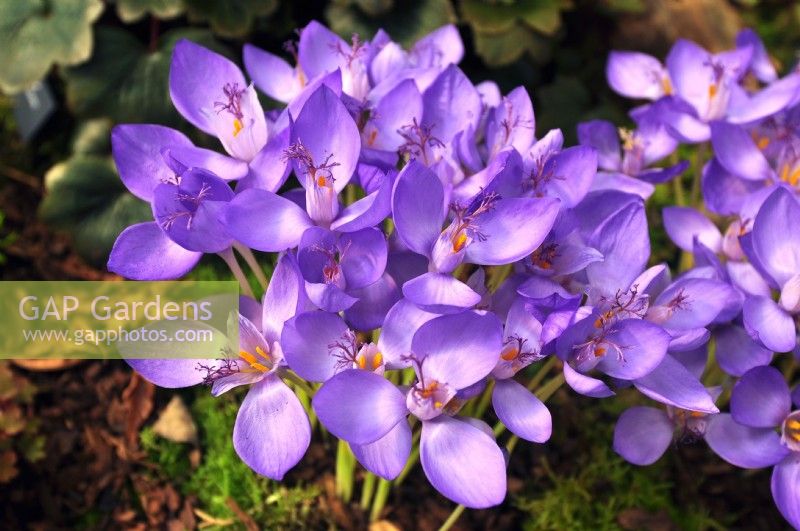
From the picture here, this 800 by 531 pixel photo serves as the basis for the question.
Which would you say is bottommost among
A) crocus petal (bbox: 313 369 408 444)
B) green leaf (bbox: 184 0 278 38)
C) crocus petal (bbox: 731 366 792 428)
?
crocus petal (bbox: 731 366 792 428)

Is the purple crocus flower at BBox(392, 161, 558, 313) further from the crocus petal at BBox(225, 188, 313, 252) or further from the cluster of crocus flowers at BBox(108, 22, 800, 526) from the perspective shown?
the crocus petal at BBox(225, 188, 313, 252)

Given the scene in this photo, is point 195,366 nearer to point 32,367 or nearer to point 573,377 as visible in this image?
point 573,377

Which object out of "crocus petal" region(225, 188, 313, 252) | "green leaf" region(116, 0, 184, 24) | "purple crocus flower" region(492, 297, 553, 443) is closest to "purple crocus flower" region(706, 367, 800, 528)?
"purple crocus flower" region(492, 297, 553, 443)

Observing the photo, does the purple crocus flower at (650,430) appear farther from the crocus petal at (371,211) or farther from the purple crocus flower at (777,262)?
the crocus petal at (371,211)

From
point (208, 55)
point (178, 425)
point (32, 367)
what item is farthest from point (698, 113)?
point (32, 367)

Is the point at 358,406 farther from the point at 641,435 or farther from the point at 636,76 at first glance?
the point at 636,76
